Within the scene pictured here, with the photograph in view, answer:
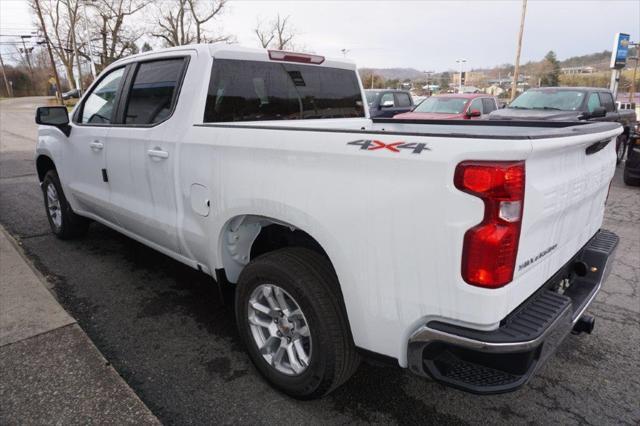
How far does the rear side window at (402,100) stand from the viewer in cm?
1655

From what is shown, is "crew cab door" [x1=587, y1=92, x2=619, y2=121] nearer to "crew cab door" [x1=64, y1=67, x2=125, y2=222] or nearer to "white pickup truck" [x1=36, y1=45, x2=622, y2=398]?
"white pickup truck" [x1=36, y1=45, x2=622, y2=398]

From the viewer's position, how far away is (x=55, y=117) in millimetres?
4113

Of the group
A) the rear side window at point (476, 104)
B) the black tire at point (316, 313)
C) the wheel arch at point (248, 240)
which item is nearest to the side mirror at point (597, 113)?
the rear side window at point (476, 104)

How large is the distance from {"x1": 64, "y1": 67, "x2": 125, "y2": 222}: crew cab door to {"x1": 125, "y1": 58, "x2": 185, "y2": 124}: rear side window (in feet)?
0.91

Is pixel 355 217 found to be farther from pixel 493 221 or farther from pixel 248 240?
pixel 248 240

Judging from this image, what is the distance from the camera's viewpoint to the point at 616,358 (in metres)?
2.86

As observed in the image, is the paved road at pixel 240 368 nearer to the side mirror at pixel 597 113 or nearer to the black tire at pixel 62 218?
the black tire at pixel 62 218

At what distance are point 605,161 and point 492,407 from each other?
58.0 inches

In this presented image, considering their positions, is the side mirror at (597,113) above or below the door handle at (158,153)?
below

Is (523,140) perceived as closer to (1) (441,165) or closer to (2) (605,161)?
(1) (441,165)

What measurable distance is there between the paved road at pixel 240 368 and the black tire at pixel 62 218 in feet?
1.69

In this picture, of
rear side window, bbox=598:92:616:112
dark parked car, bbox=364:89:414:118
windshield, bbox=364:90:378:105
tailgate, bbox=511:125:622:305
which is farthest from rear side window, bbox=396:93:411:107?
tailgate, bbox=511:125:622:305

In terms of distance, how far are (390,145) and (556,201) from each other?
2.43ft

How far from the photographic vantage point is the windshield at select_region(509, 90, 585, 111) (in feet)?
33.3
